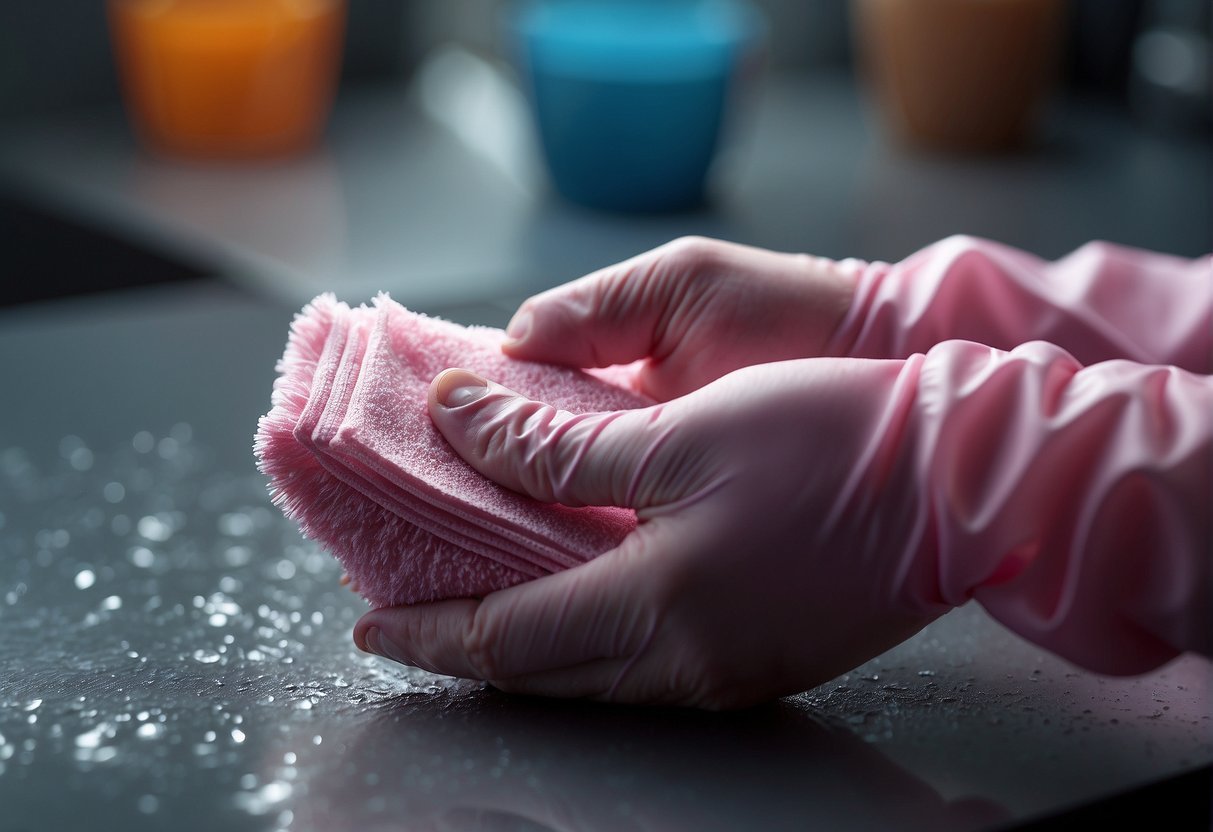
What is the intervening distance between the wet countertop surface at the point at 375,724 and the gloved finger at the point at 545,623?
0.10 ft

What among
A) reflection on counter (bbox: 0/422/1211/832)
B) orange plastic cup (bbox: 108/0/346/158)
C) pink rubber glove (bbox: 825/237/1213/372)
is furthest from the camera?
orange plastic cup (bbox: 108/0/346/158)

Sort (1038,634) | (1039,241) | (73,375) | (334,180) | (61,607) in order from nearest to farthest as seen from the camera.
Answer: (1038,634) < (61,607) < (73,375) < (1039,241) < (334,180)

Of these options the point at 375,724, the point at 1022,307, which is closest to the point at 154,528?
the point at 375,724

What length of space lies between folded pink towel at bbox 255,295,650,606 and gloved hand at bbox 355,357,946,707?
1cm

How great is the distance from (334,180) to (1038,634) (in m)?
1.15

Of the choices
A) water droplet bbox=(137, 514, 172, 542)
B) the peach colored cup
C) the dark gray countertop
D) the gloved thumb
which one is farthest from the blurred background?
the gloved thumb

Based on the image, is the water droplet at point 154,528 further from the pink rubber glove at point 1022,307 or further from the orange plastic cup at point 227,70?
the orange plastic cup at point 227,70

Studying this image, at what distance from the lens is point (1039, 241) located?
1.41 m

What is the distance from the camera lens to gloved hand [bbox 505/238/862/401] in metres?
0.71

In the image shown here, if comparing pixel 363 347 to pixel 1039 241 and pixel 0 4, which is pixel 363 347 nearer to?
pixel 1039 241

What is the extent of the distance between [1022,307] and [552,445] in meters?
0.33

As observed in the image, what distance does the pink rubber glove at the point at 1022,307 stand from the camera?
0.76 meters

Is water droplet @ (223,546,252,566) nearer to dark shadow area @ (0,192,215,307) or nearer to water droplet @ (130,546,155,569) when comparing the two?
water droplet @ (130,546,155,569)

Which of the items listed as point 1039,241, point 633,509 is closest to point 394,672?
point 633,509
